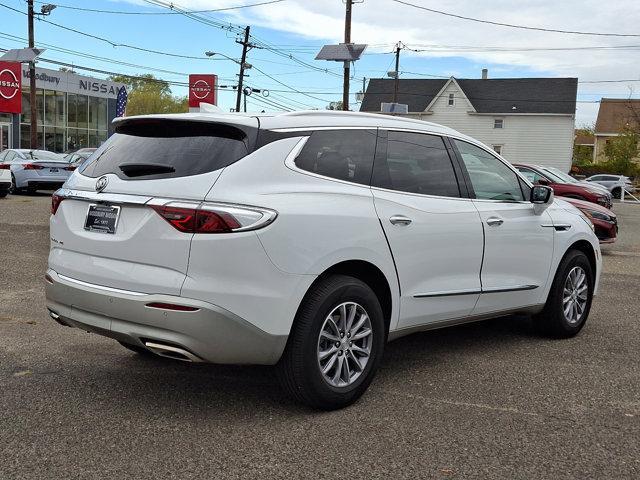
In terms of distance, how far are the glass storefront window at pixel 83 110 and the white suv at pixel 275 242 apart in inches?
1814

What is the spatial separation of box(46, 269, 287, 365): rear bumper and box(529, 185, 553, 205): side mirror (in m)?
2.79

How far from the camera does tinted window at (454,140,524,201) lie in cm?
533

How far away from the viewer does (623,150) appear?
55938 millimetres

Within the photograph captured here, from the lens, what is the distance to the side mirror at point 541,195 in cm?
569

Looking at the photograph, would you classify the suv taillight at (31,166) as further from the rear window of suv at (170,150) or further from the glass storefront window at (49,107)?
the glass storefront window at (49,107)

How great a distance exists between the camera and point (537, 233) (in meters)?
5.69

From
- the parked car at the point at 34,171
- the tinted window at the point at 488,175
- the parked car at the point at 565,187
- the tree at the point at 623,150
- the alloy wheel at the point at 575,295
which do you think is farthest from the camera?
the tree at the point at 623,150

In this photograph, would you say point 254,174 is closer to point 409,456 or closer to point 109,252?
point 109,252

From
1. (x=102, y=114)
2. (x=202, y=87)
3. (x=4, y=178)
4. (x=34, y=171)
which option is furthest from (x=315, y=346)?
(x=102, y=114)

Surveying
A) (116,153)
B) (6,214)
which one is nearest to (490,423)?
(116,153)

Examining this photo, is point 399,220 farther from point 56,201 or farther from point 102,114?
point 102,114

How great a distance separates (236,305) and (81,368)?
184 cm

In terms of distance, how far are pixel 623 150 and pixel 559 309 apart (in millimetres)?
54962

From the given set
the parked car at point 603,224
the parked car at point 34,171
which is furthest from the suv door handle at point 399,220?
the parked car at point 34,171
